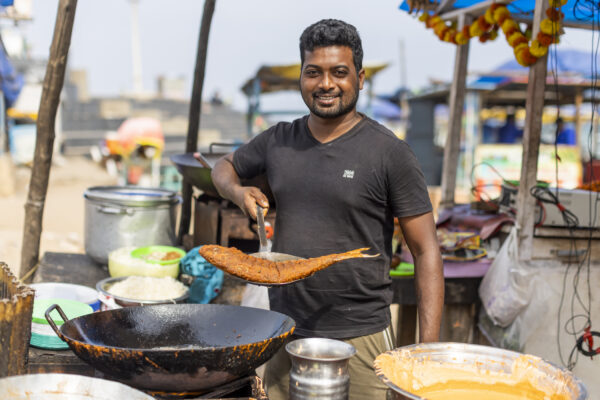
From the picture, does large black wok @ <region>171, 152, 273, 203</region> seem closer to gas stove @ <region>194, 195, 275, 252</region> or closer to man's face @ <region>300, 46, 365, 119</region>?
gas stove @ <region>194, 195, 275, 252</region>

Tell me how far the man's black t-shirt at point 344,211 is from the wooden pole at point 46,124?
1979 mm

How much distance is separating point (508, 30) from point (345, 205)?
8.33ft

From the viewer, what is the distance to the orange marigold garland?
360cm

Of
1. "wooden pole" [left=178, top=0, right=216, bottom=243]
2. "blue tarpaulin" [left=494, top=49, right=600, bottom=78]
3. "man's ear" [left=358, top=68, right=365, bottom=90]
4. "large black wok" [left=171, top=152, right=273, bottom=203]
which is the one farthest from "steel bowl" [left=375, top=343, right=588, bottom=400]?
"blue tarpaulin" [left=494, top=49, right=600, bottom=78]

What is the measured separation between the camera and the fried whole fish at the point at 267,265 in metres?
1.89

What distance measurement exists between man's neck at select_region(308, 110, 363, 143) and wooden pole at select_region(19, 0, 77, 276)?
2.04 meters

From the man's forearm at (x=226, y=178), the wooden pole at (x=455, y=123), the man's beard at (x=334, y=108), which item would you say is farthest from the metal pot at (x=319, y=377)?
the wooden pole at (x=455, y=123)

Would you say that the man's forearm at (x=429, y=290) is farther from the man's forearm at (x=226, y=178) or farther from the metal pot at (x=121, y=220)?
the metal pot at (x=121, y=220)

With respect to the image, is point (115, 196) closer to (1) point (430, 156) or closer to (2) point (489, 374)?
(2) point (489, 374)

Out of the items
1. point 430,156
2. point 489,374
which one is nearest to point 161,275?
point 489,374

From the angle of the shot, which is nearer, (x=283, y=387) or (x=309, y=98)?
(x=309, y=98)

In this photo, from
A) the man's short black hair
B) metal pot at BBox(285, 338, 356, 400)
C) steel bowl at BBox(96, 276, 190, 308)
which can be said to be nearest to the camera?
metal pot at BBox(285, 338, 356, 400)

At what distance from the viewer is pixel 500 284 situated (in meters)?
3.92

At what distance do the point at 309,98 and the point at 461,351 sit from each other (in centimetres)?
106
